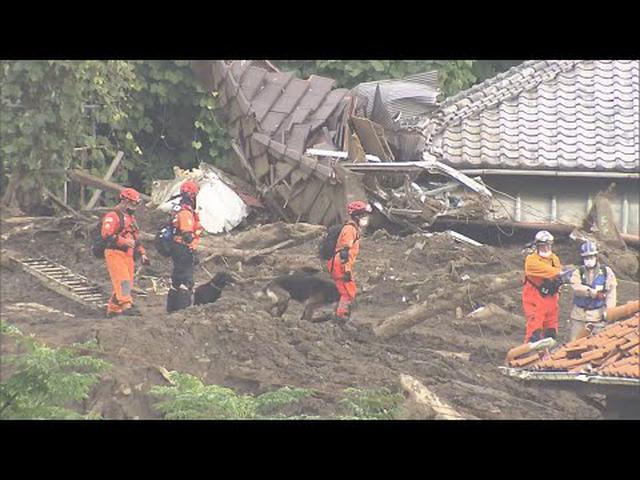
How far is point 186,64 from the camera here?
18.4 m

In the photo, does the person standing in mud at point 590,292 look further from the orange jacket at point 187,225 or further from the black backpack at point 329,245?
the orange jacket at point 187,225

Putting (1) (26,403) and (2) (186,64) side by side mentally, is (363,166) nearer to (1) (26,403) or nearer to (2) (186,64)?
(2) (186,64)

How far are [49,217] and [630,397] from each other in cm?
560

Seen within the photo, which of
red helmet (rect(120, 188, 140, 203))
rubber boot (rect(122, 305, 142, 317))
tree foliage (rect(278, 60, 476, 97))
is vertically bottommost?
rubber boot (rect(122, 305, 142, 317))

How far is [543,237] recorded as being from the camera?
17.5 metres

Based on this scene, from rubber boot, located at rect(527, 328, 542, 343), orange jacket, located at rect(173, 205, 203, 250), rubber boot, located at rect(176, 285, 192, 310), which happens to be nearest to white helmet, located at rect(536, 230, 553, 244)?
rubber boot, located at rect(527, 328, 542, 343)

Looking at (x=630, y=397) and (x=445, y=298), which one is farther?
(x=445, y=298)

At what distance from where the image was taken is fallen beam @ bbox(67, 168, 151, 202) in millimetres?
18141

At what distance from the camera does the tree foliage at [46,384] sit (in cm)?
1625

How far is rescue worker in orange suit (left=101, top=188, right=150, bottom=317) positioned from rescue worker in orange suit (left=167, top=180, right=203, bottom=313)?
0.98 ft

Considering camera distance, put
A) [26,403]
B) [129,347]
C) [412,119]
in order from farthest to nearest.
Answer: [412,119], [129,347], [26,403]

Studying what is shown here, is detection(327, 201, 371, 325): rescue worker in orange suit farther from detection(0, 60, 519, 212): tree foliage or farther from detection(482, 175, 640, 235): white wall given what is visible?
detection(0, 60, 519, 212): tree foliage

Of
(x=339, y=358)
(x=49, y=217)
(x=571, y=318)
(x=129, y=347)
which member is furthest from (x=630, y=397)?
(x=49, y=217)

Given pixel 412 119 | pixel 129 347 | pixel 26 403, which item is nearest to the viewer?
pixel 26 403
